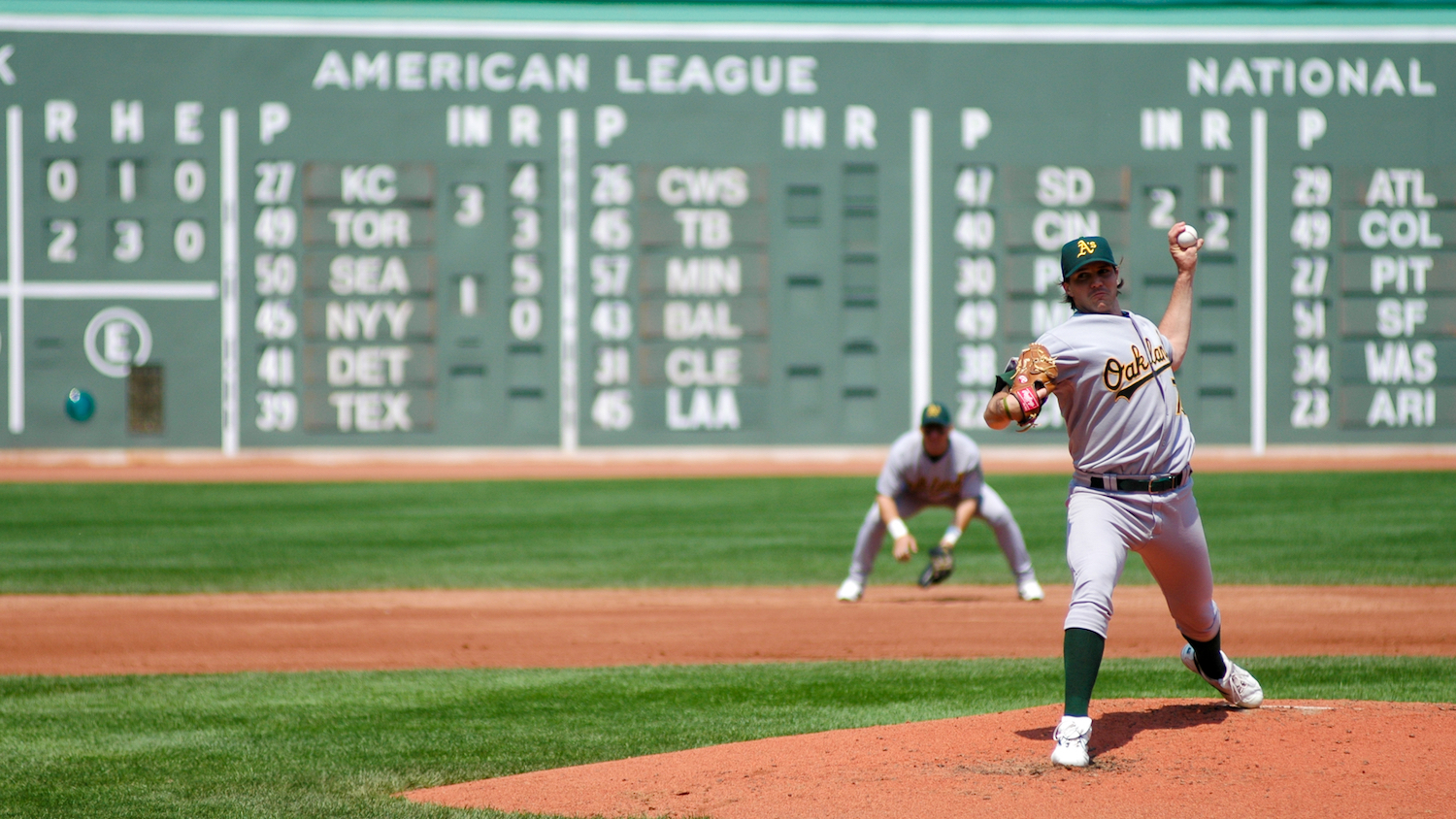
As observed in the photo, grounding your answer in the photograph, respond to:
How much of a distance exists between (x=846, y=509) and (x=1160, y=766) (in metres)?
13.3

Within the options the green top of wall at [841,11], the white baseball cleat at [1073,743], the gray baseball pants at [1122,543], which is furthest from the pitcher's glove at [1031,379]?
the green top of wall at [841,11]

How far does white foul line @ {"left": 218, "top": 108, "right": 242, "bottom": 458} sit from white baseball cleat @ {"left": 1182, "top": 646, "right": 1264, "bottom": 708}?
2107 centimetres

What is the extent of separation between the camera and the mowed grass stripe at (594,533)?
12.4 m

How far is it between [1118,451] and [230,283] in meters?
21.6

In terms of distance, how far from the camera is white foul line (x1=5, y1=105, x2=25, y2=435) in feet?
78.3

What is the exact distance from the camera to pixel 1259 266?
2428 cm

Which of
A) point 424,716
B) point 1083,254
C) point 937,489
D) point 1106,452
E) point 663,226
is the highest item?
point 663,226

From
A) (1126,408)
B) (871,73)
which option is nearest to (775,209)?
(871,73)

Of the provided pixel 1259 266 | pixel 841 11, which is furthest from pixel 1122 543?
pixel 841 11

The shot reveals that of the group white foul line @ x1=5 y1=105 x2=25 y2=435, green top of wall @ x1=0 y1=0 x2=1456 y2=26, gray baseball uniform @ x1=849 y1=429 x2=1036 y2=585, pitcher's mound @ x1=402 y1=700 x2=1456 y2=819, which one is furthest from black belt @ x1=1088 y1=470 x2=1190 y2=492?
white foul line @ x1=5 y1=105 x2=25 y2=435

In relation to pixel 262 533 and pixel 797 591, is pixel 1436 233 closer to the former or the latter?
pixel 797 591

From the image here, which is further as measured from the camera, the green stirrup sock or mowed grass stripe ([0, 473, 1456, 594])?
mowed grass stripe ([0, 473, 1456, 594])

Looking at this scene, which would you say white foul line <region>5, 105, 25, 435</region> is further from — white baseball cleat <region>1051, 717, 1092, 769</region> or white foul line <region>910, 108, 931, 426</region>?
white baseball cleat <region>1051, 717, 1092, 769</region>

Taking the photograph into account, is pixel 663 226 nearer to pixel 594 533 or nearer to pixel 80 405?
pixel 594 533
